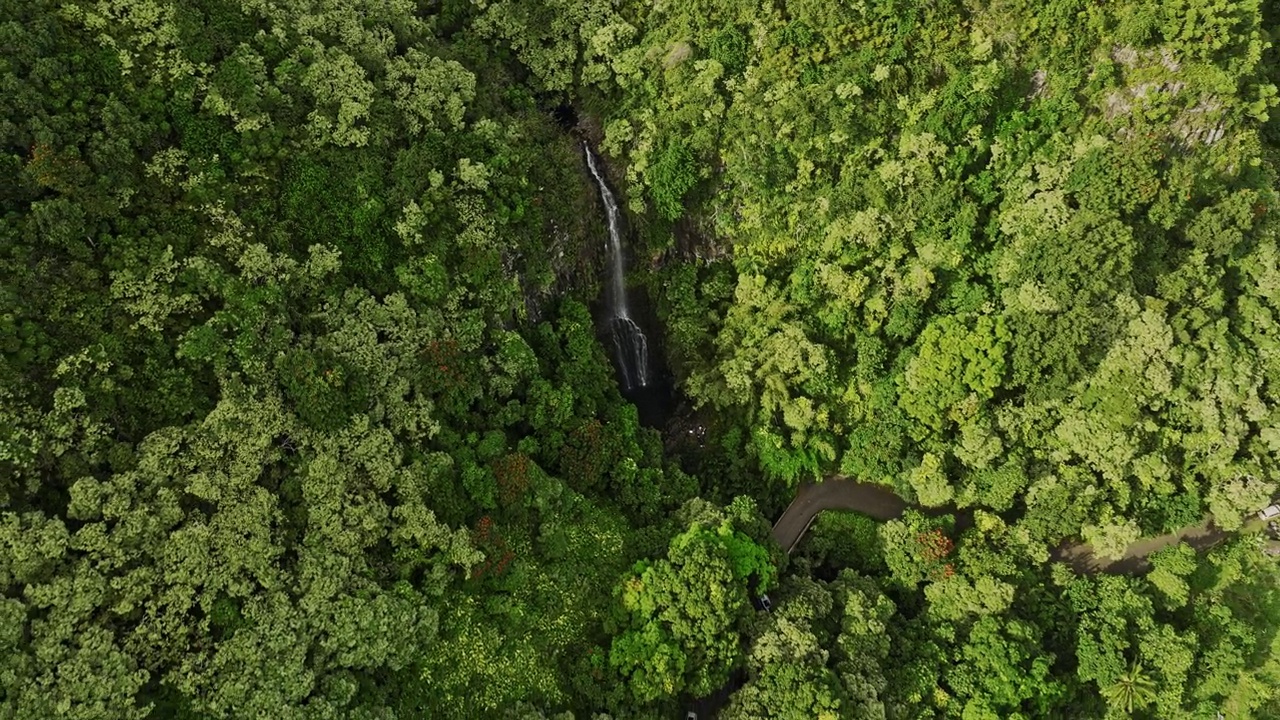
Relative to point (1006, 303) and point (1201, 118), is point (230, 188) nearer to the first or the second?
point (1006, 303)

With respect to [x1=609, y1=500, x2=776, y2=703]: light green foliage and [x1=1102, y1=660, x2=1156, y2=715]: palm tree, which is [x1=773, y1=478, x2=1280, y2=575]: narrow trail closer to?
[x1=1102, y1=660, x2=1156, y2=715]: palm tree

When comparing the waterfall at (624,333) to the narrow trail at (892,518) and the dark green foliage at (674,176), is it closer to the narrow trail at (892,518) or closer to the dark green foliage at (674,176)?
the dark green foliage at (674,176)

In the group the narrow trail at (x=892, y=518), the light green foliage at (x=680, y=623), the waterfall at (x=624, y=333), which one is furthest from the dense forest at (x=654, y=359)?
the waterfall at (x=624, y=333)

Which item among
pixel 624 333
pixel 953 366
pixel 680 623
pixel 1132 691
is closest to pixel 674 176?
pixel 624 333

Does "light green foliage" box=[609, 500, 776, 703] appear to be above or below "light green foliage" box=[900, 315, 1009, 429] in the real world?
below

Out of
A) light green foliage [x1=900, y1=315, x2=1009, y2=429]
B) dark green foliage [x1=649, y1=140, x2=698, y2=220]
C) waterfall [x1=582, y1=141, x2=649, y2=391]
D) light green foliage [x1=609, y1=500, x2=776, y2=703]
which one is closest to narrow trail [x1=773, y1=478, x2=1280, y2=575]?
light green foliage [x1=900, y1=315, x2=1009, y2=429]

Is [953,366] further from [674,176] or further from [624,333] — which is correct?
[624,333]
